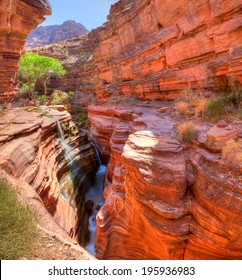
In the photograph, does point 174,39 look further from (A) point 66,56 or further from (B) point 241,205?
(A) point 66,56

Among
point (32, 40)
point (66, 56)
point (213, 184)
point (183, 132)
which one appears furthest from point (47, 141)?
point (32, 40)

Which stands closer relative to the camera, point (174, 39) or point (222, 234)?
point (222, 234)

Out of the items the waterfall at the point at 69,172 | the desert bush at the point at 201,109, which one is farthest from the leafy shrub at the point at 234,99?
the waterfall at the point at 69,172

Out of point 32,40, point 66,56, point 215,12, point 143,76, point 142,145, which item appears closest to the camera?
point 142,145

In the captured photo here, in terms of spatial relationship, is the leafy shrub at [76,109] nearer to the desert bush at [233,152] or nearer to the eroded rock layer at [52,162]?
the eroded rock layer at [52,162]

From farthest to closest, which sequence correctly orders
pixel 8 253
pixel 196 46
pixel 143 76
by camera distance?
pixel 143 76 → pixel 196 46 → pixel 8 253

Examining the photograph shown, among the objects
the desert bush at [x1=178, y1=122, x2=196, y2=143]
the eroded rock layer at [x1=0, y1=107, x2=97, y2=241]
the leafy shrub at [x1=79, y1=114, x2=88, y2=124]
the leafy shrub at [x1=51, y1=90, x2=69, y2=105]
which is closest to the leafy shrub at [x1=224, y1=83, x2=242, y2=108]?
the desert bush at [x1=178, y1=122, x2=196, y2=143]

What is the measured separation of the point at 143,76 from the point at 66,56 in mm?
23472

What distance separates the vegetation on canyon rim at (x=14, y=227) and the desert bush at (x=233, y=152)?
3.62 m

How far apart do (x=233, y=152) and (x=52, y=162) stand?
278 inches

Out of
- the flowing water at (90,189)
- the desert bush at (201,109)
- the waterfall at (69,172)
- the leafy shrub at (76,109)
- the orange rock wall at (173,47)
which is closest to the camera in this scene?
the desert bush at (201,109)

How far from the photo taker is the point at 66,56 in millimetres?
30391

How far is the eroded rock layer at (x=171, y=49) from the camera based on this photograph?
658 cm
